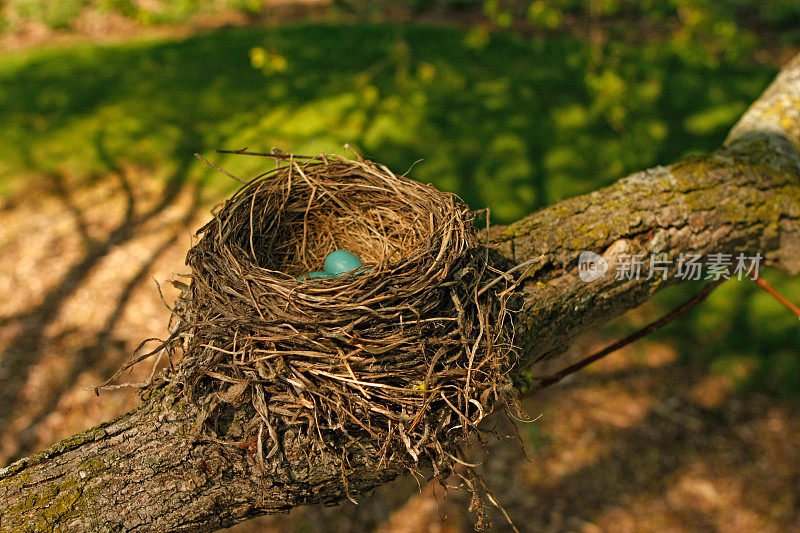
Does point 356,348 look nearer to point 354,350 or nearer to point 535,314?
point 354,350

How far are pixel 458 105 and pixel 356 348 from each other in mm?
5657

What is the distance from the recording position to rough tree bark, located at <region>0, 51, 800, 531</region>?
A: 65.1 inches

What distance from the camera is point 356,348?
1781mm

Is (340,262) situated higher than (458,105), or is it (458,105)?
(458,105)

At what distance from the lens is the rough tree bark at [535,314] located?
165cm

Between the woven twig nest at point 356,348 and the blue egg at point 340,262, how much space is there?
0.48m

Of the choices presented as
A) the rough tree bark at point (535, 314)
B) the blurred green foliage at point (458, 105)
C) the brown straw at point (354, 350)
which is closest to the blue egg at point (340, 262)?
the brown straw at point (354, 350)

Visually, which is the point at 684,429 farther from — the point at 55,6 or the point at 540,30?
the point at 55,6

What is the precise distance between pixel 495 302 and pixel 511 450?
334 centimetres

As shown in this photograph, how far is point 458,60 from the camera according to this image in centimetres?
788

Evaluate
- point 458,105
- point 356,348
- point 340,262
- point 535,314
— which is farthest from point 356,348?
point 458,105

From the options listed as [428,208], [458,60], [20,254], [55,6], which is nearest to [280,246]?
[428,208]

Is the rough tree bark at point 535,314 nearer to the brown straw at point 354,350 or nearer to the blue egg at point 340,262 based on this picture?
the brown straw at point 354,350

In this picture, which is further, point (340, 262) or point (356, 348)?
point (340, 262)
